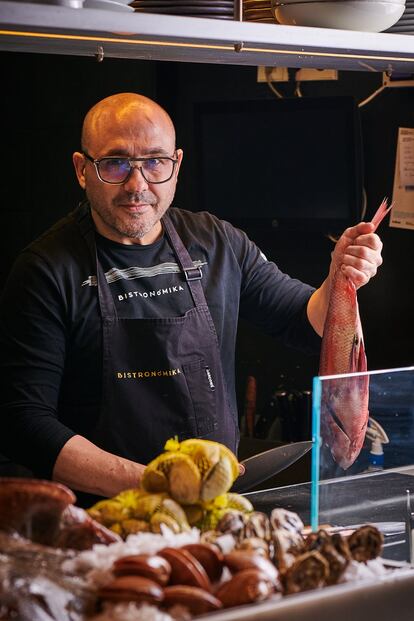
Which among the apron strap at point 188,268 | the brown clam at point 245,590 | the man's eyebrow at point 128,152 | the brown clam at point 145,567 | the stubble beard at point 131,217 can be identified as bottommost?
the brown clam at point 245,590

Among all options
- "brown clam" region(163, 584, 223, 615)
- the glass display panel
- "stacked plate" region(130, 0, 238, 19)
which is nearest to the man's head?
"stacked plate" region(130, 0, 238, 19)

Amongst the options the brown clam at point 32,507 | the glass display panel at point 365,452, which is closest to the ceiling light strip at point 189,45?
the glass display panel at point 365,452

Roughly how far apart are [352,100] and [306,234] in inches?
23.0

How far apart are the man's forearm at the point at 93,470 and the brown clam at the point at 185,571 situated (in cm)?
90

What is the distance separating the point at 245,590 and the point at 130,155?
1599 mm

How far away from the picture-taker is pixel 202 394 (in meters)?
2.81

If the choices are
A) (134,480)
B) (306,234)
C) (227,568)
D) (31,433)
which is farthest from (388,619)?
(306,234)

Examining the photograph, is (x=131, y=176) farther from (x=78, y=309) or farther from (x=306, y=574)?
(x=306, y=574)

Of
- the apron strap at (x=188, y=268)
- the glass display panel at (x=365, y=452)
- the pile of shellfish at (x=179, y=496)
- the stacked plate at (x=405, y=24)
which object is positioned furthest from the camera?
the apron strap at (x=188, y=268)

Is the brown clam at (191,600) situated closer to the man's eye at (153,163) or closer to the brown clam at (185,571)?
the brown clam at (185,571)

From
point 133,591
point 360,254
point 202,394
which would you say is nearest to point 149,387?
point 202,394

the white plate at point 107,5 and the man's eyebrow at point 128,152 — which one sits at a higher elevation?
the white plate at point 107,5

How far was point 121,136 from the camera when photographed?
2721mm

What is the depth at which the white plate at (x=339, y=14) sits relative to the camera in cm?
205
